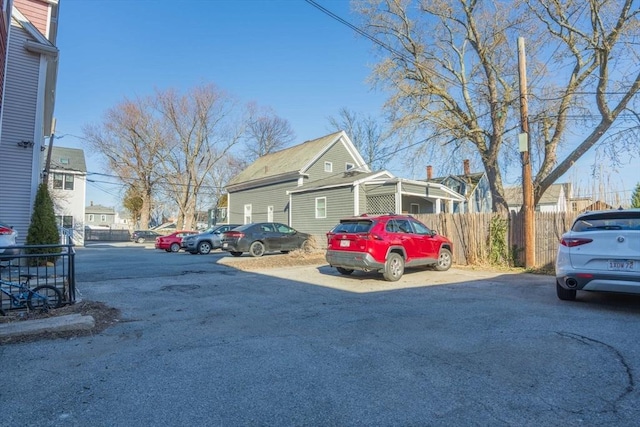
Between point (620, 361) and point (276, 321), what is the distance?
4.10 metres

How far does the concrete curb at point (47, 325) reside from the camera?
15.4ft

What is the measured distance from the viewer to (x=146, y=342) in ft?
15.3

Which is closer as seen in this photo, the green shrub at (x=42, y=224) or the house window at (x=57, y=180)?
the green shrub at (x=42, y=224)

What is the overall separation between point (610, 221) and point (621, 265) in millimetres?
840

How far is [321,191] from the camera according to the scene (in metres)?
21.4

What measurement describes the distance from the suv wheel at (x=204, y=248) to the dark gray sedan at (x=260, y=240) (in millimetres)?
3019

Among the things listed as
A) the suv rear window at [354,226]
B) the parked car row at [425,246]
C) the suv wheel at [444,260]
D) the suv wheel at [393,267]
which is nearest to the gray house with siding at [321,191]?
the parked car row at [425,246]

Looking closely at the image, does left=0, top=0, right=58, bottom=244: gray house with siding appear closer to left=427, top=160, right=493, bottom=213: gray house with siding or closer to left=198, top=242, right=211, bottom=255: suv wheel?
left=198, top=242, right=211, bottom=255: suv wheel

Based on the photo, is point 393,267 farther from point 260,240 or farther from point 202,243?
point 202,243

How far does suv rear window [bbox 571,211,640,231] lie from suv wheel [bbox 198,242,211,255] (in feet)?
54.9

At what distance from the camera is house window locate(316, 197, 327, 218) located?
69.1ft

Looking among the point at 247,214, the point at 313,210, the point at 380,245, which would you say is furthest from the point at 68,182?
the point at 380,245

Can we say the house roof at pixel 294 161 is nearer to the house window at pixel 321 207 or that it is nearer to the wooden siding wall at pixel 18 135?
the house window at pixel 321 207

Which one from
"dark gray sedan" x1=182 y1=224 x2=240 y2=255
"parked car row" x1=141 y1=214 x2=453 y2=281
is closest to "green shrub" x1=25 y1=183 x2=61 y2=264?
"dark gray sedan" x1=182 y1=224 x2=240 y2=255
